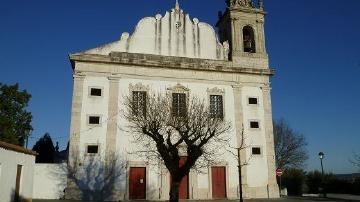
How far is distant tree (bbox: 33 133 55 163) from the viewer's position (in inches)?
1289

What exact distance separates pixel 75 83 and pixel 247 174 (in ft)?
40.9

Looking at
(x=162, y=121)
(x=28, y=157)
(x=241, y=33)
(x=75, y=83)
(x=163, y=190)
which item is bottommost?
(x=163, y=190)

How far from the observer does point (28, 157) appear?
1775 cm

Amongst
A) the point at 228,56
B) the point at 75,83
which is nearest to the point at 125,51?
the point at 75,83

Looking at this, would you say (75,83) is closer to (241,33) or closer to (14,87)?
(14,87)

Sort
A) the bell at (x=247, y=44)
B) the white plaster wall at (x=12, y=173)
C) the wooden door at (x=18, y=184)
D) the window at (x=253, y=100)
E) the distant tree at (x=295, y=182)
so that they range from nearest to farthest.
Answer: the white plaster wall at (x=12, y=173), the wooden door at (x=18, y=184), the window at (x=253, y=100), the bell at (x=247, y=44), the distant tree at (x=295, y=182)

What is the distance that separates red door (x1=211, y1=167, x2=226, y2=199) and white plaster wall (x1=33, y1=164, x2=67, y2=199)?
914cm

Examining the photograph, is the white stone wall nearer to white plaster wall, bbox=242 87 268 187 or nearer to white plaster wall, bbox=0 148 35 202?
white plaster wall, bbox=242 87 268 187

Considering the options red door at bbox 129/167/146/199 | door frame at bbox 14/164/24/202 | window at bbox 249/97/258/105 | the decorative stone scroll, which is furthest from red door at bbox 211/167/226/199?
door frame at bbox 14/164/24/202

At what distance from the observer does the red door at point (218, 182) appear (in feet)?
77.9

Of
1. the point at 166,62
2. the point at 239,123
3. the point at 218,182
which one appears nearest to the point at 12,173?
the point at 166,62

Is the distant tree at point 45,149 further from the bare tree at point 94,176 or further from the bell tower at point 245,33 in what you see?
the bell tower at point 245,33

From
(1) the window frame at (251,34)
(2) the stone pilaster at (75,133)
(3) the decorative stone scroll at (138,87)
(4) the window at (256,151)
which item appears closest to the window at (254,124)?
(4) the window at (256,151)

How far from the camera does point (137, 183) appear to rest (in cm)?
2266
